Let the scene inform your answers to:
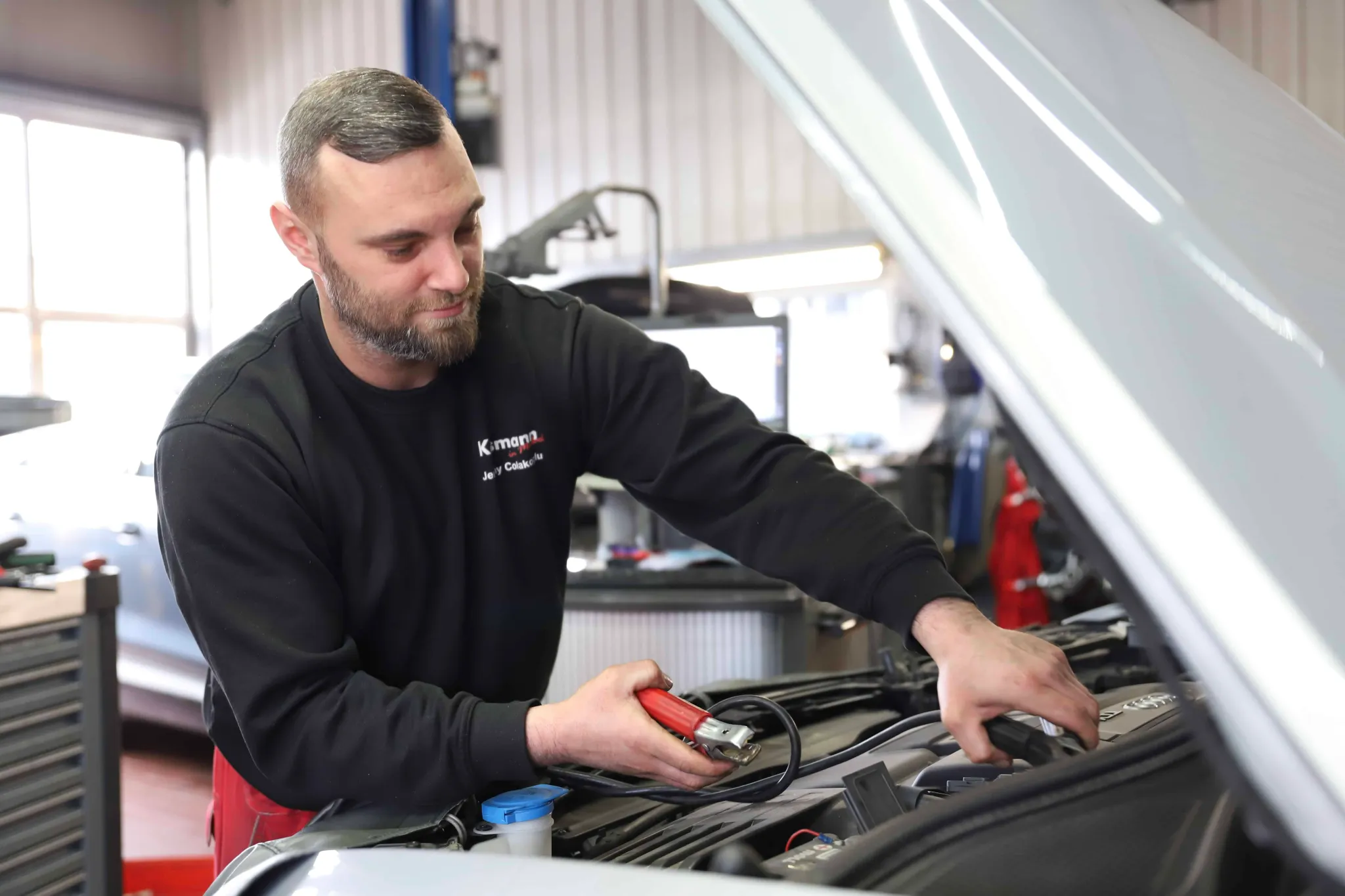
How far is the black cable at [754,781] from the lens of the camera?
0.85 m

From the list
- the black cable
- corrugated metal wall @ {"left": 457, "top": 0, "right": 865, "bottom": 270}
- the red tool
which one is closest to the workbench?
the black cable

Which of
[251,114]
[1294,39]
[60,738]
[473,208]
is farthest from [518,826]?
[251,114]

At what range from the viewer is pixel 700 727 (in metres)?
0.78

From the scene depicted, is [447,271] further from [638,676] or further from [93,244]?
[93,244]

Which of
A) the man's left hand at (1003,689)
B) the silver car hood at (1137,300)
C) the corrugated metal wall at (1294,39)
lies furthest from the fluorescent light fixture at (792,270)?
the silver car hood at (1137,300)

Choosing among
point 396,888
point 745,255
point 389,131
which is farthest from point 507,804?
point 745,255

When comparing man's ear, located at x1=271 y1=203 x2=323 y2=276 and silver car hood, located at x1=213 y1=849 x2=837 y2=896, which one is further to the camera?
man's ear, located at x1=271 y1=203 x2=323 y2=276

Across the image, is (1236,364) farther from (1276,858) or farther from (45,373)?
(45,373)

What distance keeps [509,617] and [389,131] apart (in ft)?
1.73

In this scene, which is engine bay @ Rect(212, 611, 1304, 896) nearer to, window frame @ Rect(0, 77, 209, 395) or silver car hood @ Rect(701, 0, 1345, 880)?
silver car hood @ Rect(701, 0, 1345, 880)

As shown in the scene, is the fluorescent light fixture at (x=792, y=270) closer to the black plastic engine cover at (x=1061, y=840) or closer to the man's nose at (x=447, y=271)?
the man's nose at (x=447, y=271)

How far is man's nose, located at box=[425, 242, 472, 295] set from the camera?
3.44 ft

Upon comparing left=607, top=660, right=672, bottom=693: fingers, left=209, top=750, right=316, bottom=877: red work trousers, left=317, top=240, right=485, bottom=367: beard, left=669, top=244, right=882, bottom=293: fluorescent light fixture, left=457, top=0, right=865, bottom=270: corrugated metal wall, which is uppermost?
left=457, top=0, right=865, bottom=270: corrugated metal wall

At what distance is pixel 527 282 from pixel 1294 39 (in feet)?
11.6
